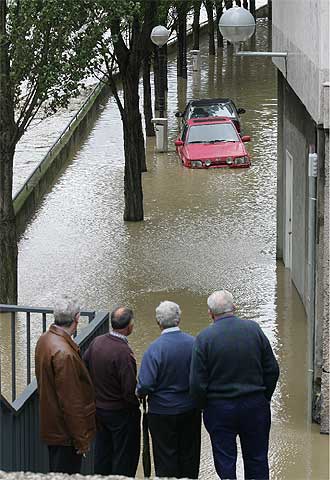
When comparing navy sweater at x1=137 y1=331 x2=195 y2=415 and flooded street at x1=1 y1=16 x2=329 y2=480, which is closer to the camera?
navy sweater at x1=137 y1=331 x2=195 y2=415

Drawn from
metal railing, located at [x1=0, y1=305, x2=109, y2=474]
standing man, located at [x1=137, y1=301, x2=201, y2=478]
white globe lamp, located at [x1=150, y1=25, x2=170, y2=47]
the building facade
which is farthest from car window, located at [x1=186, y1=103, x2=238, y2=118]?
standing man, located at [x1=137, y1=301, x2=201, y2=478]

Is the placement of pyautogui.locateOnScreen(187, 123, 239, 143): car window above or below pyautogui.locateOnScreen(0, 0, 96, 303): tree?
below

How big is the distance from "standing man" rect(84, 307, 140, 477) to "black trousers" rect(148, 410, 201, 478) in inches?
6.8

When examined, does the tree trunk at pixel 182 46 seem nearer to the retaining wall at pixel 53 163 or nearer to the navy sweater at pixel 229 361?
the retaining wall at pixel 53 163

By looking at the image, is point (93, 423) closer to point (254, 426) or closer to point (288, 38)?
point (254, 426)

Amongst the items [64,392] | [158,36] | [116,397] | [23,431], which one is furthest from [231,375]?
[158,36]

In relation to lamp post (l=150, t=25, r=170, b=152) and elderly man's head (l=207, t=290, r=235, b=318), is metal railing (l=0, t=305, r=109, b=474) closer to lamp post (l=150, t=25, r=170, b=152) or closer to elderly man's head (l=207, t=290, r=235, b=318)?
elderly man's head (l=207, t=290, r=235, b=318)

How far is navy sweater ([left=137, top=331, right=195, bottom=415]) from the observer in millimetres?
8852

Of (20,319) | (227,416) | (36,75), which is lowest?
(20,319)

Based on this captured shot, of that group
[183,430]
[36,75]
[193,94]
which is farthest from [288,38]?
[193,94]

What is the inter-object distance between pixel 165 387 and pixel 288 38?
306 inches

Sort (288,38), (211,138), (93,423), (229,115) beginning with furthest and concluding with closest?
(229,115), (211,138), (288,38), (93,423)

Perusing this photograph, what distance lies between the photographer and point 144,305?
17016 millimetres

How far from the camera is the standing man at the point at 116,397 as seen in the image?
8.85 metres
